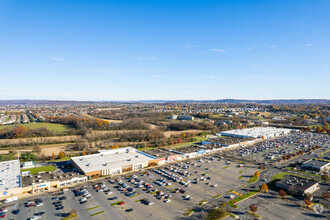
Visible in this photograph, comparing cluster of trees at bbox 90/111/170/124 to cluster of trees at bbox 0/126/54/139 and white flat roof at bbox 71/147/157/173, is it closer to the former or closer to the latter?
cluster of trees at bbox 0/126/54/139

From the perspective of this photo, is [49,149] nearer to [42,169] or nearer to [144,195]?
[42,169]

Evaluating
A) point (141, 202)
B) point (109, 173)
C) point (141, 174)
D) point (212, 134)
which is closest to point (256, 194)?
point (141, 202)

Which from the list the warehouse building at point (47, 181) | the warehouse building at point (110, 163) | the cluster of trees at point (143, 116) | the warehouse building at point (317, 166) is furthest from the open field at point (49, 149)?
the warehouse building at point (317, 166)

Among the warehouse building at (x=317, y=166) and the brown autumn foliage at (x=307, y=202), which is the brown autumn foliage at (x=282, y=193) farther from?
the warehouse building at (x=317, y=166)

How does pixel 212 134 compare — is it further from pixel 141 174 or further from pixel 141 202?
pixel 141 202

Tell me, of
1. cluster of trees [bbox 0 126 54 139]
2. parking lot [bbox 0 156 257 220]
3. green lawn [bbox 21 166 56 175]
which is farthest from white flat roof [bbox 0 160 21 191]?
cluster of trees [bbox 0 126 54 139]

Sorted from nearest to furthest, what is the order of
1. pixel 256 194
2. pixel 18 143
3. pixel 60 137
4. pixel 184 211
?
pixel 184 211 → pixel 256 194 → pixel 18 143 → pixel 60 137
